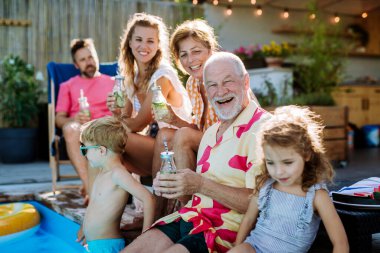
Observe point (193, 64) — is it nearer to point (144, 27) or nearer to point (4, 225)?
point (144, 27)

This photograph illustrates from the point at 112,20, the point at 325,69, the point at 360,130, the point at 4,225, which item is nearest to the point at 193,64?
the point at 4,225

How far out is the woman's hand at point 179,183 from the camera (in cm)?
209

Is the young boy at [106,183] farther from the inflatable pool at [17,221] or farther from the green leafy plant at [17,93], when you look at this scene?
the green leafy plant at [17,93]

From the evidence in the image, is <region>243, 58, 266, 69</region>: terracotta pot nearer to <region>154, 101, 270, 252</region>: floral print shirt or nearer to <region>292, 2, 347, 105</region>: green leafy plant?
<region>292, 2, 347, 105</region>: green leafy plant

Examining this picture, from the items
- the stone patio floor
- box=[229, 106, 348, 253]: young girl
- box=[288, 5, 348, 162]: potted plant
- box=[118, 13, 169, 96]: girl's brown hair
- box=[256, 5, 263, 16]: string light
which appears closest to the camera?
box=[229, 106, 348, 253]: young girl

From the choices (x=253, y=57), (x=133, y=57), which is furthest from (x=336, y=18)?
(x=133, y=57)

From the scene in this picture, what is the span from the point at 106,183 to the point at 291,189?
1.24 metres

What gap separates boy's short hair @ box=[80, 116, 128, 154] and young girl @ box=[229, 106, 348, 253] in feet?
3.49

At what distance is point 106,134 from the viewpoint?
273 centimetres

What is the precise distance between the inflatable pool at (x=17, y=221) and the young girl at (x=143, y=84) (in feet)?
3.69

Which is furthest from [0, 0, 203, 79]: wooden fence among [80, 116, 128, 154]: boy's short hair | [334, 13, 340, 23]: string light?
[80, 116, 128, 154]: boy's short hair

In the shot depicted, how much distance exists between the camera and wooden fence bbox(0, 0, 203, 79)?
7.13 m

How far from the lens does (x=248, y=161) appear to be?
2105 millimetres

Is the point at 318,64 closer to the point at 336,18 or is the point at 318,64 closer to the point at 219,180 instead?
the point at 336,18
